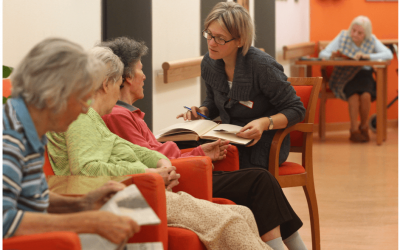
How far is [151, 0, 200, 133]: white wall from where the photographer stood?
412 centimetres

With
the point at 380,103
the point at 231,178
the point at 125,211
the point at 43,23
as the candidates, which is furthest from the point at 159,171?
the point at 380,103

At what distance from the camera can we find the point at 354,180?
4.79m

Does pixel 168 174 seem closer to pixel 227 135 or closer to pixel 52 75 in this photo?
pixel 227 135

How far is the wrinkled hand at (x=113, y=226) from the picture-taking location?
1149mm

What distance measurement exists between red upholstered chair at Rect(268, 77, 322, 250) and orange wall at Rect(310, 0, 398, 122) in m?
4.70

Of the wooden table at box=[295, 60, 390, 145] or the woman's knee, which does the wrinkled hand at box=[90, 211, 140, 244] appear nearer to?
the wooden table at box=[295, 60, 390, 145]

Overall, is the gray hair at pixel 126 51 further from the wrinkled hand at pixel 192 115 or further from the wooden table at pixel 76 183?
the wooden table at pixel 76 183

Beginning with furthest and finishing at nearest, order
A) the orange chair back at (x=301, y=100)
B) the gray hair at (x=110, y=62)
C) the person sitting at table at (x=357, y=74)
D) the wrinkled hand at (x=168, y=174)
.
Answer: the person sitting at table at (x=357, y=74)
the orange chair back at (x=301, y=100)
the gray hair at (x=110, y=62)
the wrinkled hand at (x=168, y=174)

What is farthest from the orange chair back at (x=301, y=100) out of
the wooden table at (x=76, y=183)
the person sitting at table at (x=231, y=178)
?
the wooden table at (x=76, y=183)

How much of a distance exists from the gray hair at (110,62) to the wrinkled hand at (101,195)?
0.84 metres

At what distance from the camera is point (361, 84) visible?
6.91m

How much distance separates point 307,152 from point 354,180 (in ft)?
6.66

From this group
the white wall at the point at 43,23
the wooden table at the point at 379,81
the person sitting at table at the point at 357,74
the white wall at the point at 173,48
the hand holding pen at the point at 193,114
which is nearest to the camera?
the white wall at the point at 43,23

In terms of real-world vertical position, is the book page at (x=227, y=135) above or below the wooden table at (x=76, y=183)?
above
